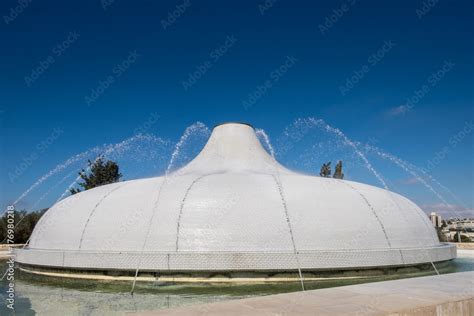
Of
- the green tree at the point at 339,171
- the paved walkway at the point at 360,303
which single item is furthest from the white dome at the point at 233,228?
the green tree at the point at 339,171

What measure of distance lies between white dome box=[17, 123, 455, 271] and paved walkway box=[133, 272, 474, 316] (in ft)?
14.0

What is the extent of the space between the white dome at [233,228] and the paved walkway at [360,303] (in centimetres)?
425

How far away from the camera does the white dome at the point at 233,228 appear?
444 inches

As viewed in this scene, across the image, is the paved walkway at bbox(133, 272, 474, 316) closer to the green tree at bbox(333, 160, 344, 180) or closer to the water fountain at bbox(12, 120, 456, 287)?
the water fountain at bbox(12, 120, 456, 287)

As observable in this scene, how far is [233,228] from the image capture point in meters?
11.7

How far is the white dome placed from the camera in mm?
11281

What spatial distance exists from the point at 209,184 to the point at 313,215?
136 inches

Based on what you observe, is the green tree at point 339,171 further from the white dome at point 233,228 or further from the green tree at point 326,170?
the white dome at point 233,228

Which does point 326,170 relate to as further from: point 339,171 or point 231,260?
point 231,260

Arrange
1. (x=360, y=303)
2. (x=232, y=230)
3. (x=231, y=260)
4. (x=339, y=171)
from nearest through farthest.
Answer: (x=360, y=303)
(x=231, y=260)
(x=232, y=230)
(x=339, y=171)

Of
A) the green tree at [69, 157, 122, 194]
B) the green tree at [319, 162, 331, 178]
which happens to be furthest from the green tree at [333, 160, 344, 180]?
the green tree at [69, 157, 122, 194]

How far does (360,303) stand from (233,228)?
605cm

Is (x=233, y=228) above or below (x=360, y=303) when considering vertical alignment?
above

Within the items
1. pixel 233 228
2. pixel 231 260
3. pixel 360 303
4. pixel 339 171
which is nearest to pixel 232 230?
pixel 233 228
